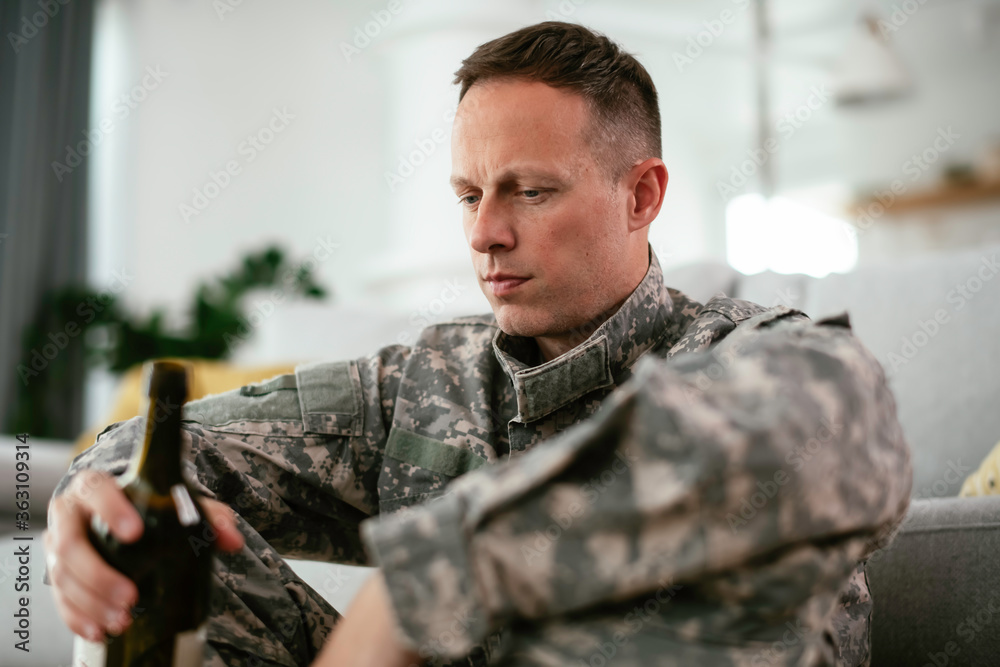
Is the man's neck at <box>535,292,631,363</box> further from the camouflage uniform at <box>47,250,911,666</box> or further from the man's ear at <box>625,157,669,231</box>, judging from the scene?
the camouflage uniform at <box>47,250,911,666</box>

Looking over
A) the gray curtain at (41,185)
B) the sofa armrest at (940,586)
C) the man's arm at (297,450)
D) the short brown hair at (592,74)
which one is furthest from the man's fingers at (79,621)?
the gray curtain at (41,185)

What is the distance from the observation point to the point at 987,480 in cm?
106

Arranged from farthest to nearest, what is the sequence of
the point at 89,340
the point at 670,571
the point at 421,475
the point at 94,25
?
the point at 94,25, the point at 89,340, the point at 421,475, the point at 670,571

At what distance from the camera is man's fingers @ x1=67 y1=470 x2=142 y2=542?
558mm

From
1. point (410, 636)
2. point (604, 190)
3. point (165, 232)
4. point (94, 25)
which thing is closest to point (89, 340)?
point (165, 232)

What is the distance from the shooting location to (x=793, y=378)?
510mm

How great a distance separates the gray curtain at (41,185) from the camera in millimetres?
3076

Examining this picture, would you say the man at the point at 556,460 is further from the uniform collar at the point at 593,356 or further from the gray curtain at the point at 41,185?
the gray curtain at the point at 41,185

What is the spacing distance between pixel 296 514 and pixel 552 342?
389 mm

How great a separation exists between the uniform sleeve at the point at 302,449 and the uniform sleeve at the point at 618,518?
0.46m

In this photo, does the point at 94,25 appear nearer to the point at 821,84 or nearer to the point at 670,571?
the point at 821,84

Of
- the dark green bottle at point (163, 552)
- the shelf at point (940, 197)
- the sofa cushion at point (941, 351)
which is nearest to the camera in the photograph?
the dark green bottle at point (163, 552)

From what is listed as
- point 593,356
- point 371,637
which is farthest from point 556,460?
point 593,356

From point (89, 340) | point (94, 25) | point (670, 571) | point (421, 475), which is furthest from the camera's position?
point (94, 25)
